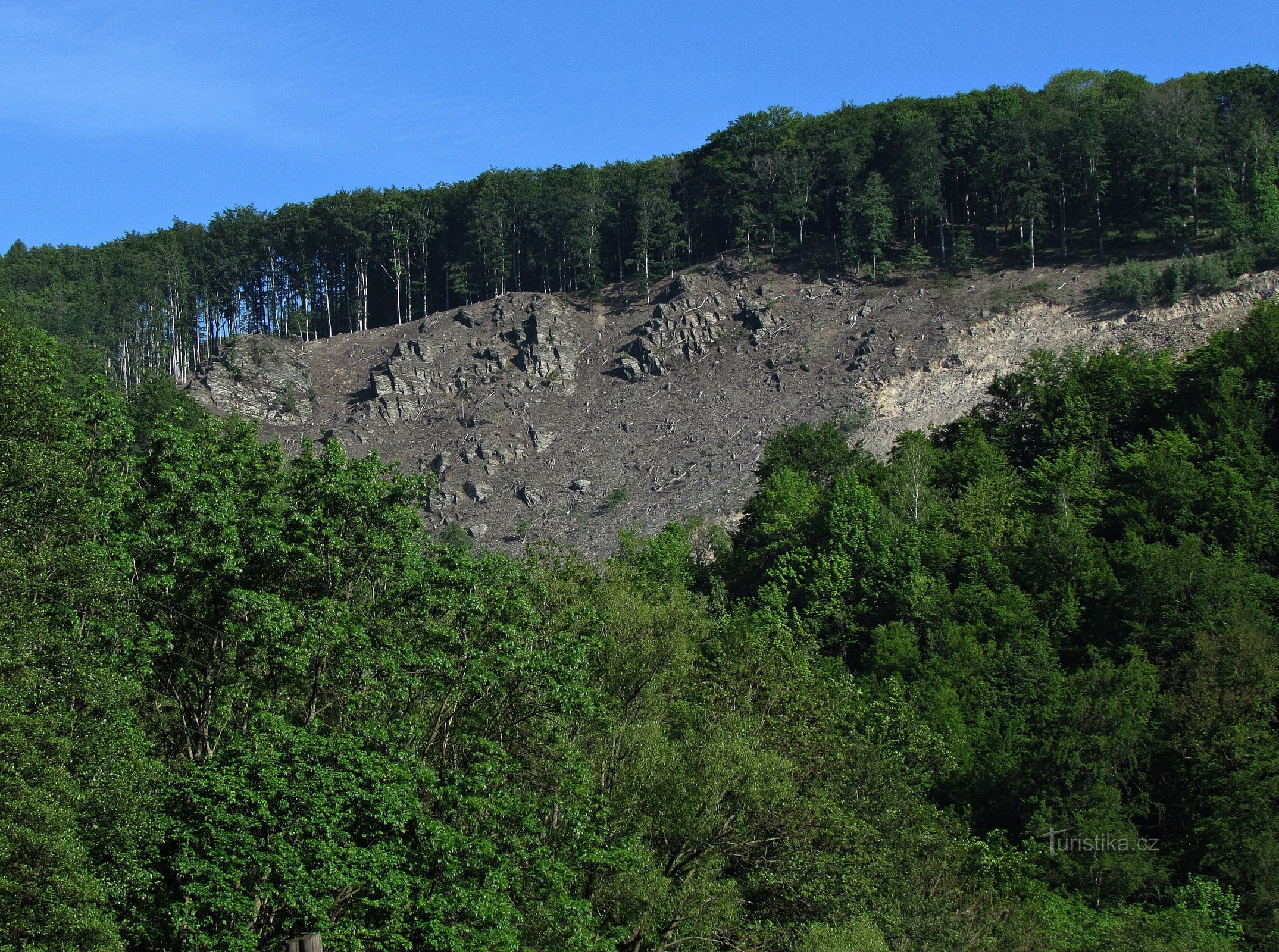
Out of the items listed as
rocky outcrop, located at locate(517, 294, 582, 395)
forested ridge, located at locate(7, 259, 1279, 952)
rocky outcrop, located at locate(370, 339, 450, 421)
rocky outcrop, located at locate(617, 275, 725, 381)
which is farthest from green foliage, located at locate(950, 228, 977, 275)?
forested ridge, located at locate(7, 259, 1279, 952)

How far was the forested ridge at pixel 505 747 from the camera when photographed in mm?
20469

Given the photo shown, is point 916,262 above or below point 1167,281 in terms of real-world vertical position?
above

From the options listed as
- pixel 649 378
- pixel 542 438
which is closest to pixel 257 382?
pixel 542 438

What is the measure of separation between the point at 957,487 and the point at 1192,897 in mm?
33546

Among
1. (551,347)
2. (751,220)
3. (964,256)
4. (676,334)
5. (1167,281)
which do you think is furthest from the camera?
(751,220)

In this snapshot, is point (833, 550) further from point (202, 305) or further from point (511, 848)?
point (202, 305)

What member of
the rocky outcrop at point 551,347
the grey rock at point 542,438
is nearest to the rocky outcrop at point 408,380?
the rocky outcrop at point 551,347

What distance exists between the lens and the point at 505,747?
2647 cm

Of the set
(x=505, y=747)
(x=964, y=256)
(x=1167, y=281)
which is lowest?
(x=505, y=747)

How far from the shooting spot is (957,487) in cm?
6650

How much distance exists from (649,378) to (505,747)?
2791 inches

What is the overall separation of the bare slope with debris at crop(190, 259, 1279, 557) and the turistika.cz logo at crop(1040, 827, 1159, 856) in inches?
1661

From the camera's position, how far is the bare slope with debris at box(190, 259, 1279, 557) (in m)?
82.9

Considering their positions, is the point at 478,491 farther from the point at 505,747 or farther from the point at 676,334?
the point at 505,747
